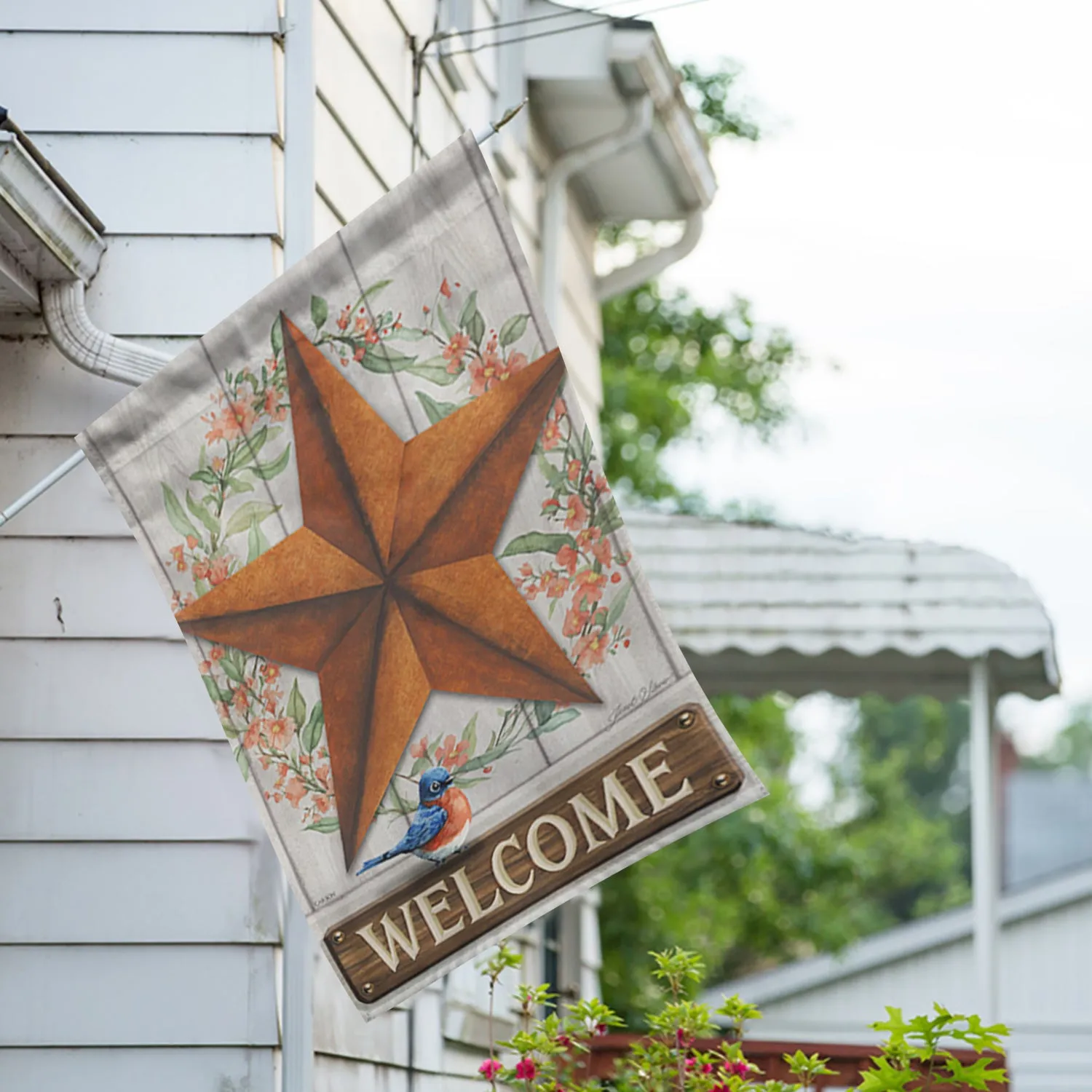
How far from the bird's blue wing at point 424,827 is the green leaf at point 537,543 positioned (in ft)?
1.63

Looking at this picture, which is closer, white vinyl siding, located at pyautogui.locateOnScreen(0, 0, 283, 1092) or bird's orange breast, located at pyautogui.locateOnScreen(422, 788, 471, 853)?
bird's orange breast, located at pyautogui.locateOnScreen(422, 788, 471, 853)

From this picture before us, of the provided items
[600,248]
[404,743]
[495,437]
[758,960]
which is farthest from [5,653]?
[758,960]

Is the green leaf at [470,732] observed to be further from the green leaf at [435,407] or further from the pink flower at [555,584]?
the green leaf at [435,407]

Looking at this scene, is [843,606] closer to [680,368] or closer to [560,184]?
[560,184]

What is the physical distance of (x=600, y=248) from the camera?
568 inches

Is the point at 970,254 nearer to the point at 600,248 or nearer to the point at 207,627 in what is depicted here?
the point at 600,248

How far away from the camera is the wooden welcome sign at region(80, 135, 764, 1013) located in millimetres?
3004

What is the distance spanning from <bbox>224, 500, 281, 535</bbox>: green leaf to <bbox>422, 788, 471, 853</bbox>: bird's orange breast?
66 centimetres

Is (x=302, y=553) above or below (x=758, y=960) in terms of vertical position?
below

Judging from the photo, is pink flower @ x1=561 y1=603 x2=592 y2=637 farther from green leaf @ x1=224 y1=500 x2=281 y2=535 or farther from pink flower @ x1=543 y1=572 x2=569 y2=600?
green leaf @ x1=224 y1=500 x2=281 y2=535

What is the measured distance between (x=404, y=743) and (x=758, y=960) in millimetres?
27417

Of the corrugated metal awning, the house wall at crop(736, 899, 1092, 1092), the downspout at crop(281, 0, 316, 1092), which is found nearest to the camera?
the downspout at crop(281, 0, 316, 1092)

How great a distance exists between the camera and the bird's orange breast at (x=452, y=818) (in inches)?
120

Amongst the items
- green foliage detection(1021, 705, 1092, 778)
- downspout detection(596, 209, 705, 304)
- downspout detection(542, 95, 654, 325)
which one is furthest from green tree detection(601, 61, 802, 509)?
green foliage detection(1021, 705, 1092, 778)
